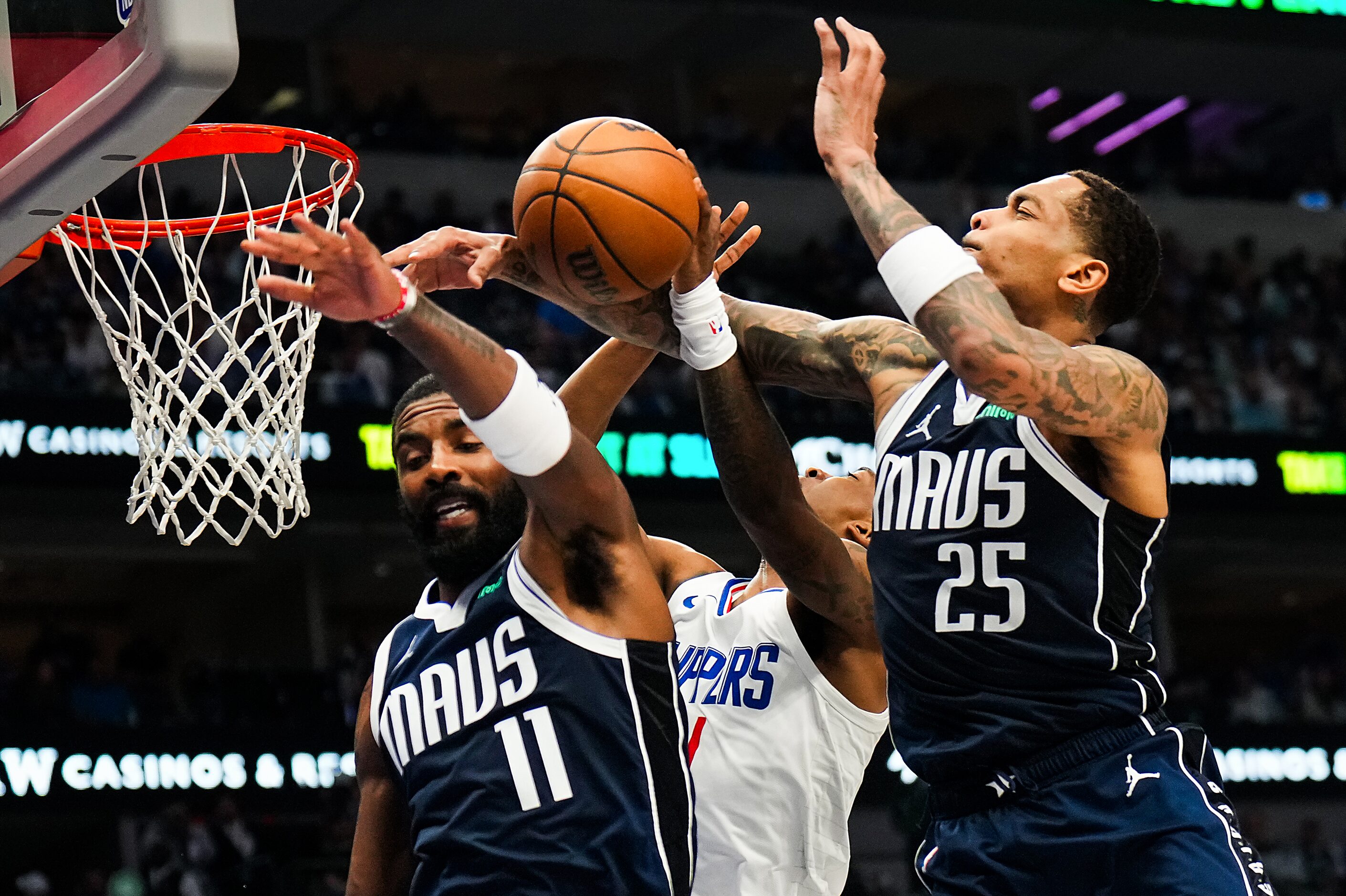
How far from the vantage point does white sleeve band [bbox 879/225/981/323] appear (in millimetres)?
3201

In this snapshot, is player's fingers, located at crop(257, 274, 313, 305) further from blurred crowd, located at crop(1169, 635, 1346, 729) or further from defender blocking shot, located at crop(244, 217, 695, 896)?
blurred crowd, located at crop(1169, 635, 1346, 729)

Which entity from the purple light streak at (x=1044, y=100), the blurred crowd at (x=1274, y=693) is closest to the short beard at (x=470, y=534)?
the blurred crowd at (x=1274, y=693)

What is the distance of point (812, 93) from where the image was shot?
2136cm

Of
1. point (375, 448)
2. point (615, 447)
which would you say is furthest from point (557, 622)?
point (615, 447)

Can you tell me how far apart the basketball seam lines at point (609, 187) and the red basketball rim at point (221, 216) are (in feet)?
2.94


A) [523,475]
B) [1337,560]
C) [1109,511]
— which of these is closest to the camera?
[523,475]

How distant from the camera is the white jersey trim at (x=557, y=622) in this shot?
3.16 m

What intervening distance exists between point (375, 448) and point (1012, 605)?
933cm

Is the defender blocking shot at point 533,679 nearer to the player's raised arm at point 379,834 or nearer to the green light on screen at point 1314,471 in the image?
the player's raised arm at point 379,834

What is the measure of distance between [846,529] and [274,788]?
25.7 feet

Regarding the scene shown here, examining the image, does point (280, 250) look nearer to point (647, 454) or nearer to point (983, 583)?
point (983, 583)

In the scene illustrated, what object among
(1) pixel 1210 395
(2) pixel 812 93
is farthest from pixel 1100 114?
(1) pixel 1210 395

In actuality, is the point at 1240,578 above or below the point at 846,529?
above

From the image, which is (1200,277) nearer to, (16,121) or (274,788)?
(274,788)
